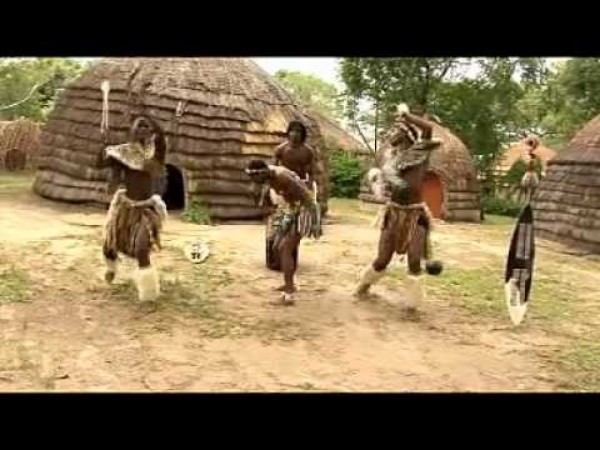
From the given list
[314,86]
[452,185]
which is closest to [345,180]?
[452,185]

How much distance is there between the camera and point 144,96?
11508 millimetres

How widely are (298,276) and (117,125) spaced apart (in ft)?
18.4

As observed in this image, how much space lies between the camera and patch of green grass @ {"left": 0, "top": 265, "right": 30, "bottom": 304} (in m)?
5.69

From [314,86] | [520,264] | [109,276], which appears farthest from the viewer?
[314,86]

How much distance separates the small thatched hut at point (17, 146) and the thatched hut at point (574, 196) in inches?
536

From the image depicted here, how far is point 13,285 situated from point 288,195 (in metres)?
2.58

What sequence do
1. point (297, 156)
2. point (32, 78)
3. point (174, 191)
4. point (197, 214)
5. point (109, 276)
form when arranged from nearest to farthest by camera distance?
point (109, 276) → point (297, 156) → point (197, 214) → point (174, 191) → point (32, 78)

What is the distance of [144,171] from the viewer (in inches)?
226

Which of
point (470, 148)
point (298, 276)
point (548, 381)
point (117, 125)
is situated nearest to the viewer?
point (548, 381)

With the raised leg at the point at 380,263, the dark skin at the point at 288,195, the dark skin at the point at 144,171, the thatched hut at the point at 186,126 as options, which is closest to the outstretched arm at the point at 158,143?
the dark skin at the point at 144,171

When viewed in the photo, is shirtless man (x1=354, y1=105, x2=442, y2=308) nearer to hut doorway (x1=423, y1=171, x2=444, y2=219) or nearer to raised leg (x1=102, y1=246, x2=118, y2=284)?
raised leg (x1=102, y1=246, x2=118, y2=284)

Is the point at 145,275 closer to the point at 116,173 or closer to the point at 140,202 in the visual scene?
the point at 140,202

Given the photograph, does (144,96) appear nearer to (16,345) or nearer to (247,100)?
(247,100)
